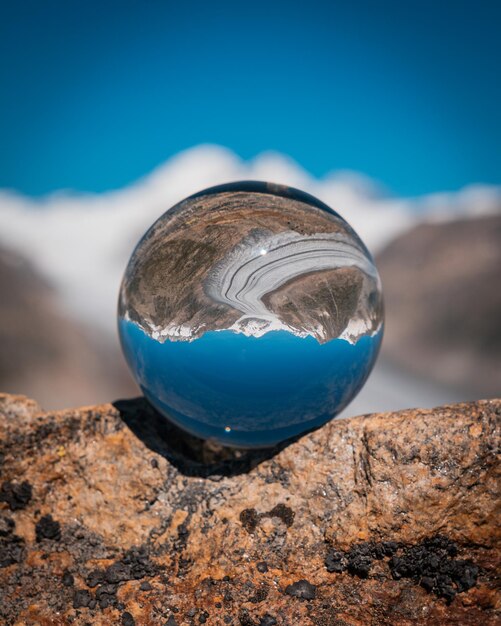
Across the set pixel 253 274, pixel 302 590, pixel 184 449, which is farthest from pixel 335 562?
pixel 253 274

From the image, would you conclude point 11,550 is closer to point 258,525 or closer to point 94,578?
point 94,578

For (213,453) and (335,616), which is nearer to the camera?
(335,616)

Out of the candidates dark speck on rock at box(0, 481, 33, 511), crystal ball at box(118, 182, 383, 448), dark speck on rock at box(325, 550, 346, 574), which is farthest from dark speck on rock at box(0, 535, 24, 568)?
dark speck on rock at box(325, 550, 346, 574)

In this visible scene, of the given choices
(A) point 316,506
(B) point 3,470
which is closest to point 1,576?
(B) point 3,470

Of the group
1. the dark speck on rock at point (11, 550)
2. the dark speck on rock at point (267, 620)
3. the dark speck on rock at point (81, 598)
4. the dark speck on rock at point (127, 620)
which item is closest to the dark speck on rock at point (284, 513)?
the dark speck on rock at point (267, 620)

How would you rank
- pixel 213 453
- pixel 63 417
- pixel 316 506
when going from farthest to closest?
1. pixel 213 453
2. pixel 63 417
3. pixel 316 506

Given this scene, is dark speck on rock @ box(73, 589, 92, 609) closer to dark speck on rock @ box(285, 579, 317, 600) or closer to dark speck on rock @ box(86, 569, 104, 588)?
dark speck on rock @ box(86, 569, 104, 588)

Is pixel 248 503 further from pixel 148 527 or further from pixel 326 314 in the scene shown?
pixel 326 314
